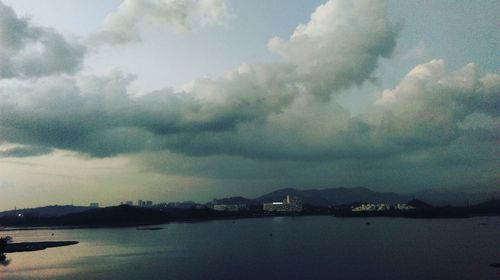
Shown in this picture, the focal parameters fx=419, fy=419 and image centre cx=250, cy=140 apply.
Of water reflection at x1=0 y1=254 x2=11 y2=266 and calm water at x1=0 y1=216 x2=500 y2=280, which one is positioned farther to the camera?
water reflection at x1=0 y1=254 x2=11 y2=266

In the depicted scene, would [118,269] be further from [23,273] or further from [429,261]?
[429,261]

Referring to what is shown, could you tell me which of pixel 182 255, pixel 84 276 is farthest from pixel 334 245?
pixel 84 276

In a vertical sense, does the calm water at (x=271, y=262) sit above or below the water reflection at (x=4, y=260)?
below

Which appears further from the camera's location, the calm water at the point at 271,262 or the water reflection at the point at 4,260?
the water reflection at the point at 4,260

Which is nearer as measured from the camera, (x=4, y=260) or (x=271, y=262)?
(x=271, y=262)

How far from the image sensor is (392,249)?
72500mm

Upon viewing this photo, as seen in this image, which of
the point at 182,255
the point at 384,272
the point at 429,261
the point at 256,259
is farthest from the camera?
the point at 182,255

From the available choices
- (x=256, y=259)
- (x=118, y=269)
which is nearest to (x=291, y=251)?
(x=256, y=259)

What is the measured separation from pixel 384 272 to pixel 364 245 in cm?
3209

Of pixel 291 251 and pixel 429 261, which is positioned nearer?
pixel 429 261

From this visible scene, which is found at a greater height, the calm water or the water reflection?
the water reflection

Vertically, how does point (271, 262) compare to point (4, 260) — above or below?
below

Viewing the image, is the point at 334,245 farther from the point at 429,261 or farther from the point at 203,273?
the point at 203,273

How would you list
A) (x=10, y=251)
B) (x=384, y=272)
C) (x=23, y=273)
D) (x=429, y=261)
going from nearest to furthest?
(x=384, y=272)
(x=23, y=273)
(x=429, y=261)
(x=10, y=251)
